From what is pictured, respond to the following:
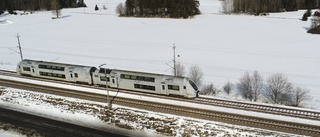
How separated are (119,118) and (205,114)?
10.1 m

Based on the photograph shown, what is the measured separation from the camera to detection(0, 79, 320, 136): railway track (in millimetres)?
29520

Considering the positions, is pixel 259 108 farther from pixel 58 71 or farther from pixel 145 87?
pixel 58 71

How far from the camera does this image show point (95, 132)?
31234 mm

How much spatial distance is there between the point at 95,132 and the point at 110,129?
1673mm

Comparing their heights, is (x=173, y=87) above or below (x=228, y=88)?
above

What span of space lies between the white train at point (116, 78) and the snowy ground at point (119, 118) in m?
4.49

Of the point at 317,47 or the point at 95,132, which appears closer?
the point at 95,132

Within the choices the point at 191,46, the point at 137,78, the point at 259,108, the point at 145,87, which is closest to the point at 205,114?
the point at 259,108

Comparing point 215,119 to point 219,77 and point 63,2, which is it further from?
point 63,2

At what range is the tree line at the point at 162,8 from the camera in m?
115

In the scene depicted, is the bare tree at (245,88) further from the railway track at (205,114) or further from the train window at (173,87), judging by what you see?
the train window at (173,87)

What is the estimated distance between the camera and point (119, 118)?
111 feet

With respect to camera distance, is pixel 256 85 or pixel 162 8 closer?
pixel 256 85

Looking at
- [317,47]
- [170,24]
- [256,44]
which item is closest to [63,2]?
[170,24]
